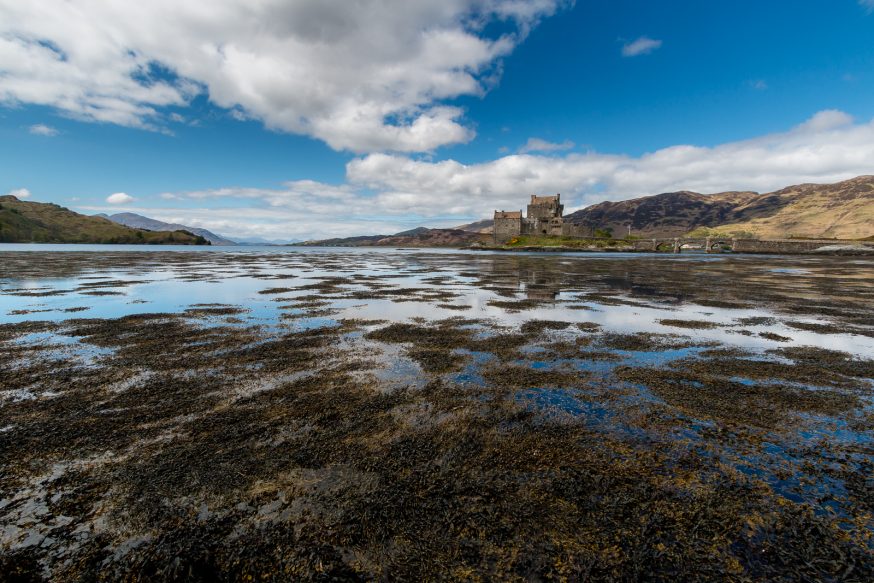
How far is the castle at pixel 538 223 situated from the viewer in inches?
6132

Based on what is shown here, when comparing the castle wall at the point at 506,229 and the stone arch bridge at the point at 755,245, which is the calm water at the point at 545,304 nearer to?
the stone arch bridge at the point at 755,245

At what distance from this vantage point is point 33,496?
15.6ft

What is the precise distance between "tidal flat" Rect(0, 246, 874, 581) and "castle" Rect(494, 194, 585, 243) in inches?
5811

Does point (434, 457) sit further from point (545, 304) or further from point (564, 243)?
point (564, 243)

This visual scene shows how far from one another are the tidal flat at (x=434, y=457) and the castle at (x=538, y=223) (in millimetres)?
147590

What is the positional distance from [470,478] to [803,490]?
4.24 meters

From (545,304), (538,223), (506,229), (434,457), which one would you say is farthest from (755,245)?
(434,457)

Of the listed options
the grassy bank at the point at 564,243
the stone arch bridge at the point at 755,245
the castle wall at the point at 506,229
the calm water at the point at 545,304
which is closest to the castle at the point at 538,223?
the castle wall at the point at 506,229

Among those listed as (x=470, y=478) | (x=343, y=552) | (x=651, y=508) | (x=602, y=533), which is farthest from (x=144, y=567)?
(x=651, y=508)

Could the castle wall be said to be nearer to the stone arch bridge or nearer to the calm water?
the stone arch bridge

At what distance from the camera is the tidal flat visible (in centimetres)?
384

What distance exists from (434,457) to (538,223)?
163788 mm

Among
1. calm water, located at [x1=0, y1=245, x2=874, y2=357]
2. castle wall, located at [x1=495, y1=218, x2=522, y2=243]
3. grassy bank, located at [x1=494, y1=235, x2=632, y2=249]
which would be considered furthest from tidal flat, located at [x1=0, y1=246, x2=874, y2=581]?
castle wall, located at [x1=495, y1=218, x2=522, y2=243]

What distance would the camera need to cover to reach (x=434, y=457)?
567 centimetres
